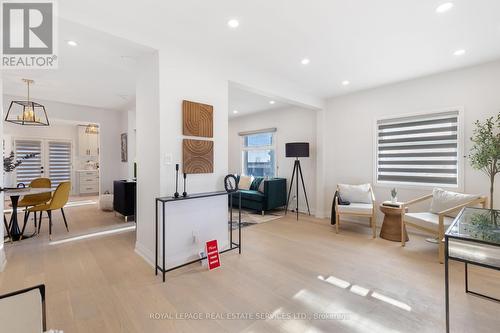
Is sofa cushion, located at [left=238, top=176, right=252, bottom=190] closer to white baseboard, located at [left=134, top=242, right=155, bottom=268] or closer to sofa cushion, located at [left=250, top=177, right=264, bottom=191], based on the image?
sofa cushion, located at [left=250, top=177, right=264, bottom=191]

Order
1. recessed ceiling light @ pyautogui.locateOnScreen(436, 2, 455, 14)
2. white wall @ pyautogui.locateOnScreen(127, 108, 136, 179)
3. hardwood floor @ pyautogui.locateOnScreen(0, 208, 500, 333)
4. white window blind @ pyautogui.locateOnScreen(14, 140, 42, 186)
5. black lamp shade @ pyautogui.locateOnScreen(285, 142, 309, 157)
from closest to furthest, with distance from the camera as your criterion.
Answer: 1. hardwood floor @ pyautogui.locateOnScreen(0, 208, 500, 333)
2. recessed ceiling light @ pyautogui.locateOnScreen(436, 2, 455, 14)
3. black lamp shade @ pyautogui.locateOnScreen(285, 142, 309, 157)
4. white wall @ pyautogui.locateOnScreen(127, 108, 136, 179)
5. white window blind @ pyautogui.locateOnScreen(14, 140, 42, 186)

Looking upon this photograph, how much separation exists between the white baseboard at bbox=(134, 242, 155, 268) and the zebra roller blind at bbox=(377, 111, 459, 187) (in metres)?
3.97

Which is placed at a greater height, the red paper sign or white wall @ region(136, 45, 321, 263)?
white wall @ region(136, 45, 321, 263)

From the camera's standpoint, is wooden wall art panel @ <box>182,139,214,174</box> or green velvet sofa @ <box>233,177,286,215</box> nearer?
wooden wall art panel @ <box>182,139,214,174</box>

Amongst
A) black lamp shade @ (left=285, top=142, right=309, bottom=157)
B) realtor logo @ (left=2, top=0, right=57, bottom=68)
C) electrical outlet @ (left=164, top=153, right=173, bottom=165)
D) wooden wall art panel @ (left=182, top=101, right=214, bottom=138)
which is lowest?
electrical outlet @ (left=164, top=153, right=173, bottom=165)

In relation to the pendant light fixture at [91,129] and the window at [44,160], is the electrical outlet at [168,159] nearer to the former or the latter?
the pendant light fixture at [91,129]

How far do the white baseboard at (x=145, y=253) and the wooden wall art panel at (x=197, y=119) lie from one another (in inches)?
58.7

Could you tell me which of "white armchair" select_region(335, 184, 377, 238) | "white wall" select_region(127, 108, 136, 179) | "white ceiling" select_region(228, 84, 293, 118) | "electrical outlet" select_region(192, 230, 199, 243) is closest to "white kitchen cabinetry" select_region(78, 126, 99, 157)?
"white wall" select_region(127, 108, 136, 179)

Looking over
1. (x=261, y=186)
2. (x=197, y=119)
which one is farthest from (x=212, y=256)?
(x=261, y=186)

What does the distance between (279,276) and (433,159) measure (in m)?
3.22

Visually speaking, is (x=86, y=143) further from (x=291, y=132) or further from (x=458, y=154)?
(x=458, y=154)

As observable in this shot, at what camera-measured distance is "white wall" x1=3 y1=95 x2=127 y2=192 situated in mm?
5652

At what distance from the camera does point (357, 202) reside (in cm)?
400

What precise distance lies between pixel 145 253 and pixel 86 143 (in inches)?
284
